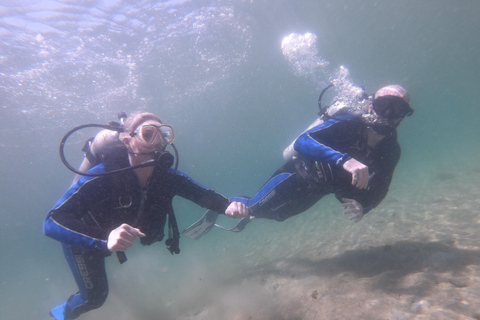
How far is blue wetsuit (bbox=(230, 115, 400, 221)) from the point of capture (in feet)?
14.3

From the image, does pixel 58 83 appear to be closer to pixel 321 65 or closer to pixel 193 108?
pixel 193 108

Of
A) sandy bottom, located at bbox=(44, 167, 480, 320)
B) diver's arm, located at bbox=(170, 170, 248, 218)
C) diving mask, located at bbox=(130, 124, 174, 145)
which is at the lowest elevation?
sandy bottom, located at bbox=(44, 167, 480, 320)

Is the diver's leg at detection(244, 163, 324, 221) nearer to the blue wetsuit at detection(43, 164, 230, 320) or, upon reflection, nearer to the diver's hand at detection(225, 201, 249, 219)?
the blue wetsuit at detection(43, 164, 230, 320)

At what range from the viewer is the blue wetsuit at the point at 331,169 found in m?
4.36

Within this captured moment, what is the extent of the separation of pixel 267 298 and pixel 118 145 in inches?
160

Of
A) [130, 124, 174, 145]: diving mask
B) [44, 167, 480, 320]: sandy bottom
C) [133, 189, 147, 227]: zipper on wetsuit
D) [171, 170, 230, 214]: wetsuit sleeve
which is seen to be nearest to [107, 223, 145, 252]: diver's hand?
[133, 189, 147, 227]: zipper on wetsuit

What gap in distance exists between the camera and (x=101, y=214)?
11.2 ft

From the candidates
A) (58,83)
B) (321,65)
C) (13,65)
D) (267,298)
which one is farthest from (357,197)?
(321,65)

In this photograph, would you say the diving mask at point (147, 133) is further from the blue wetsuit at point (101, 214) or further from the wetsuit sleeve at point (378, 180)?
the wetsuit sleeve at point (378, 180)

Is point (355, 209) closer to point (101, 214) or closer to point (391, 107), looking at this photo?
point (391, 107)

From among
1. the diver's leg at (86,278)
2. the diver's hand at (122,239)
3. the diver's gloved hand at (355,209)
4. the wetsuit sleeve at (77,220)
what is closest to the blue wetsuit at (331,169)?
the diver's gloved hand at (355,209)

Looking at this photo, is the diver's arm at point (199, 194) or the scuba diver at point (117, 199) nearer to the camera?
the scuba diver at point (117, 199)

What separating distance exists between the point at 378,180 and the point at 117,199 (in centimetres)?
476

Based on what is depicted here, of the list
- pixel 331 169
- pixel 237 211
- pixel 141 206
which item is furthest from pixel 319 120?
pixel 141 206
